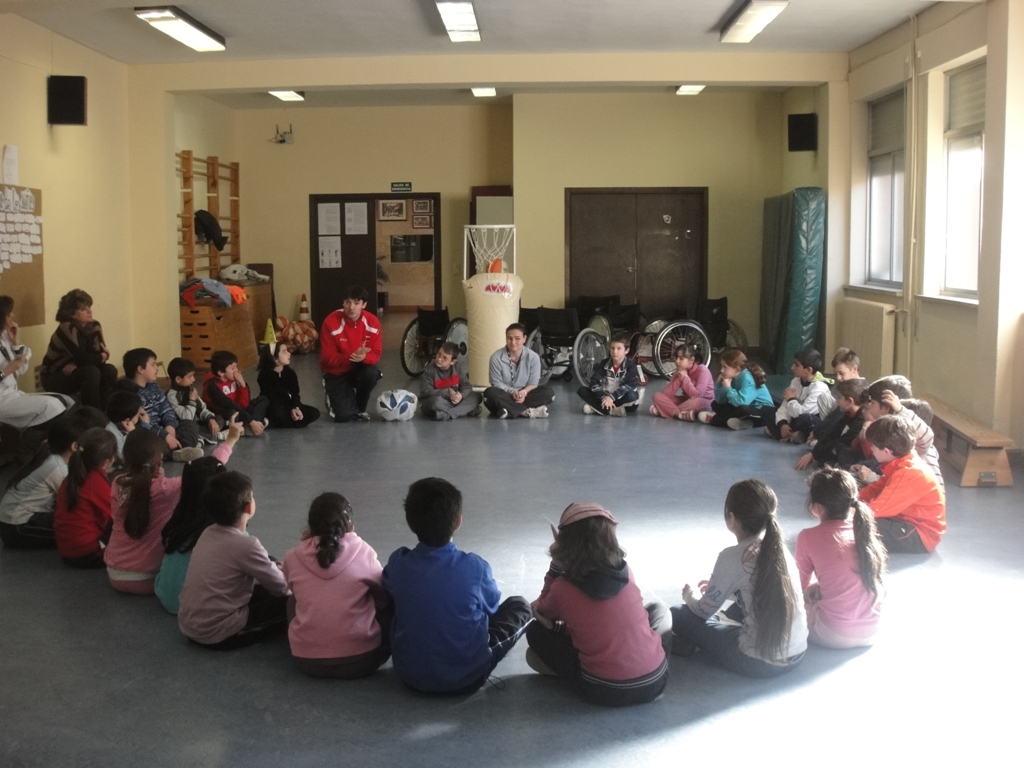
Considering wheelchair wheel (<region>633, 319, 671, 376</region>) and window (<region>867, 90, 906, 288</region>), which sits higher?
Answer: window (<region>867, 90, 906, 288</region>)

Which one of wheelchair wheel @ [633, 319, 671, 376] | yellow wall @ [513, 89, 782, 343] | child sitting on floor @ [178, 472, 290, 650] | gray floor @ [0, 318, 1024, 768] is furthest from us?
yellow wall @ [513, 89, 782, 343]

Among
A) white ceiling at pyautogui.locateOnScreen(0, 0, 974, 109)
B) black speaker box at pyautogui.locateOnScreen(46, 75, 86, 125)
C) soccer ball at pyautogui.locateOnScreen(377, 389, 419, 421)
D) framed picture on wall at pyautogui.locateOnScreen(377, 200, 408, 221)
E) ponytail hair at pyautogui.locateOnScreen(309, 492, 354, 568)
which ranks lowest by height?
soccer ball at pyautogui.locateOnScreen(377, 389, 419, 421)

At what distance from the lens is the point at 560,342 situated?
35.2ft

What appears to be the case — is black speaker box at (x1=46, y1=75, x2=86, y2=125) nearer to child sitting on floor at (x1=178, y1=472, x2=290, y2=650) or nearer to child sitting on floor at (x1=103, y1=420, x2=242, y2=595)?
child sitting on floor at (x1=103, y1=420, x2=242, y2=595)

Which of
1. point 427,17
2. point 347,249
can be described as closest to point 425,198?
point 347,249

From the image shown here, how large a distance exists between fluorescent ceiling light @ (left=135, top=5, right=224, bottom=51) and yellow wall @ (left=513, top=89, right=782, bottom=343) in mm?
4483

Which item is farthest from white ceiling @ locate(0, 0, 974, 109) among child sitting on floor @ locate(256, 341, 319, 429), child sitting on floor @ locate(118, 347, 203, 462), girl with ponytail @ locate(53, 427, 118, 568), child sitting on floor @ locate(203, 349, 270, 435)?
girl with ponytail @ locate(53, 427, 118, 568)

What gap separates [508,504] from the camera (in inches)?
223

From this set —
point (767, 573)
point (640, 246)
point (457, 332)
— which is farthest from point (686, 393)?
point (767, 573)

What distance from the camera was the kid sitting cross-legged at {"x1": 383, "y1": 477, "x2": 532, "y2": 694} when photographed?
3221mm

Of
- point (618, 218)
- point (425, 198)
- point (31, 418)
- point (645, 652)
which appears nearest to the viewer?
point (645, 652)

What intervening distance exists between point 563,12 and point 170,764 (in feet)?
22.4

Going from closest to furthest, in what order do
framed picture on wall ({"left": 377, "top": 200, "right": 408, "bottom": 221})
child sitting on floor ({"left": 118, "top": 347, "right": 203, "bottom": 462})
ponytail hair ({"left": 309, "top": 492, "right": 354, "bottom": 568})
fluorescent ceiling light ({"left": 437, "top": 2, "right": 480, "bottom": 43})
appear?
ponytail hair ({"left": 309, "top": 492, "right": 354, "bottom": 568}) → child sitting on floor ({"left": 118, "top": 347, "right": 203, "bottom": 462}) → fluorescent ceiling light ({"left": 437, "top": 2, "right": 480, "bottom": 43}) → framed picture on wall ({"left": 377, "top": 200, "right": 408, "bottom": 221})

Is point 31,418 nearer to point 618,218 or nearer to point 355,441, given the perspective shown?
point 355,441
